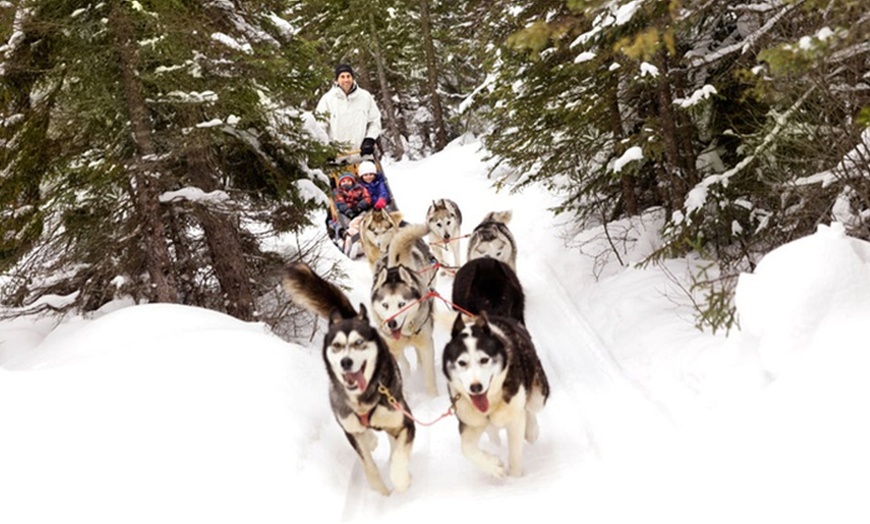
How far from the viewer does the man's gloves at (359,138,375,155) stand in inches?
449

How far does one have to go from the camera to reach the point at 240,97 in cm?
713

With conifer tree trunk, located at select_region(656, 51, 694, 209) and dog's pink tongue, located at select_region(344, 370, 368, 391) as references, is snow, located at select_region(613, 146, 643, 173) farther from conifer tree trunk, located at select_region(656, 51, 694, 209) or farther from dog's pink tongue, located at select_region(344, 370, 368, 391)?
dog's pink tongue, located at select_region(344, 370, 368, 391)

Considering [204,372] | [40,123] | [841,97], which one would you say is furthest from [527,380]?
[40,123]

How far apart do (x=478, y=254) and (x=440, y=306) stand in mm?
845

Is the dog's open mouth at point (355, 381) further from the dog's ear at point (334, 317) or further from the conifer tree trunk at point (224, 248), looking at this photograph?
the conifer tree trunk at point (224, 248)

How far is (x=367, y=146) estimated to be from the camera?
37.4 ft

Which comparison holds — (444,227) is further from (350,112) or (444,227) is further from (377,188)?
(350,112)

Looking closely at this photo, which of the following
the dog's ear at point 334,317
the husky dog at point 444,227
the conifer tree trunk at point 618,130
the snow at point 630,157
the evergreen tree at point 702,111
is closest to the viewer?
the evergreen tree at point 702,111

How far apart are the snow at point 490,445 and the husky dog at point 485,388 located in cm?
27

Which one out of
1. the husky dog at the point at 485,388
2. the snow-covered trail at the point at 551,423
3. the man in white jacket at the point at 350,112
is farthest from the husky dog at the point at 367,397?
the man in white jacket at the point at 350,112

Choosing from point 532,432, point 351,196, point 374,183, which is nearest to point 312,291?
point 532,432

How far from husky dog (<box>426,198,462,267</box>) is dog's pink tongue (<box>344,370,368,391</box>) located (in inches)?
229

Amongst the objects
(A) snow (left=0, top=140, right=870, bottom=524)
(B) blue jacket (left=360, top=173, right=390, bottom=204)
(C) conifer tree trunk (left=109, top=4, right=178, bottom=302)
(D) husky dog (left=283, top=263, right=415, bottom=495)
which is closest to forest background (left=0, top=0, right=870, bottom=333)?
(C) conifer tree trunk (left=109, top=4, right=178, bottom=302)

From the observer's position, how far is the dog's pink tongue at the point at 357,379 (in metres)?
4.73
